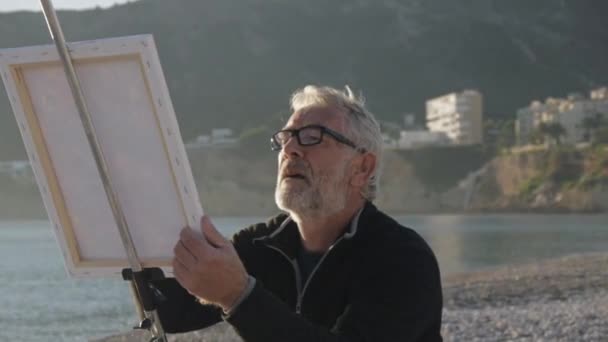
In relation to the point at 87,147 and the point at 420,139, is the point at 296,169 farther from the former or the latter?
the point at 420,139

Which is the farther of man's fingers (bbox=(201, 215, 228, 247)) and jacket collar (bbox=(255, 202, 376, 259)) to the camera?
jacket collar (bbox=(255, 202, 376, 259))

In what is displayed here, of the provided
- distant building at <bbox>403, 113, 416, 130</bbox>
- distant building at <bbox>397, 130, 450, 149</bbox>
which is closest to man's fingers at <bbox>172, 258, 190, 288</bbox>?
distant building at <bbox>397, 130, 450, 149</bbox>

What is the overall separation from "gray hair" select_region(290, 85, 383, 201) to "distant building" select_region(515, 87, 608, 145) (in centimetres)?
8156

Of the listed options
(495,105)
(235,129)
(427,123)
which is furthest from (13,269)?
(495,105)

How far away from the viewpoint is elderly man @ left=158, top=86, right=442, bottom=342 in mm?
1595

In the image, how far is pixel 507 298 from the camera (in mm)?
14023

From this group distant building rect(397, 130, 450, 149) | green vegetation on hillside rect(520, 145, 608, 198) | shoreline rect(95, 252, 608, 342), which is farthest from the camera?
distant building rect(397, 130, 450, 149)

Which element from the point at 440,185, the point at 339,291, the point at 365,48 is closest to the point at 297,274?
the point at 339,291

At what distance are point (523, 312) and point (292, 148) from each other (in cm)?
1007

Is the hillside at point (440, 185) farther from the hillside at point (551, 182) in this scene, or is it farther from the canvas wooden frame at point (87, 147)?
the canvas wooden frame at point (87, 147)

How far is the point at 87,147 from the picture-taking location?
1.73 m

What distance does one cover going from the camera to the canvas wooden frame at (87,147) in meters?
1.58

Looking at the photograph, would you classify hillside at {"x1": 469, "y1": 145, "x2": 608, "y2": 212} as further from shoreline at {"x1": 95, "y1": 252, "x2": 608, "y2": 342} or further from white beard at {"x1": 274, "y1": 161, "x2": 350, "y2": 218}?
white beard at {"x1": 274, "y1": 161, "x2": 350, "y2": 218}

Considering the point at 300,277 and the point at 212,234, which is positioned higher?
the point at 212,234
